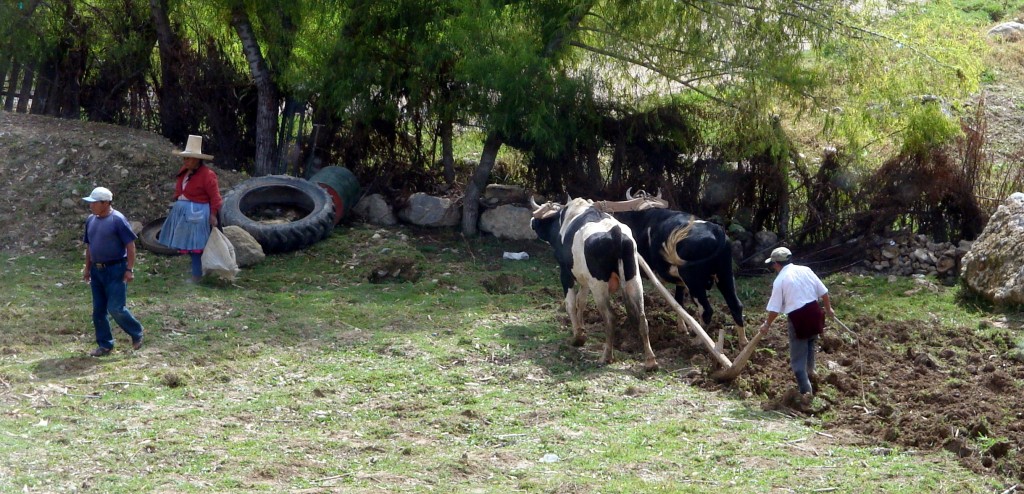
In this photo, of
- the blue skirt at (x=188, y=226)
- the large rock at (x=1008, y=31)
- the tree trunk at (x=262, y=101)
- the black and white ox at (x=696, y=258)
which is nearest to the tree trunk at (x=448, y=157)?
the tree trunk at (x=262, y=101)

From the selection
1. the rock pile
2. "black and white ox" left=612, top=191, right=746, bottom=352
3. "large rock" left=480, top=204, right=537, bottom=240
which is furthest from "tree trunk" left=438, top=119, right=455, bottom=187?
the rock pile

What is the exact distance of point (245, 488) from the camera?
20.8 ft

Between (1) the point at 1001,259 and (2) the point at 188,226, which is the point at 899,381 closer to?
(1) the point at 1001,259

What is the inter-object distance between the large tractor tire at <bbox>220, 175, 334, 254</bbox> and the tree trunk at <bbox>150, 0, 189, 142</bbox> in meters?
2.87

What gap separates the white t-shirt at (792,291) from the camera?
8.34 meters

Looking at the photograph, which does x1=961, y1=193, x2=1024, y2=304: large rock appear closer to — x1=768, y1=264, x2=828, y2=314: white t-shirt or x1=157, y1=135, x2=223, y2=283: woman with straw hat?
x1=768, y1=264, x2=828, y2=314: white t-shirt

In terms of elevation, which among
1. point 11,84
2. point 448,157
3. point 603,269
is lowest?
point 603,269

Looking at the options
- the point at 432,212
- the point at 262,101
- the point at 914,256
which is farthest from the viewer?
the point at 262,101

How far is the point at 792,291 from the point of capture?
8.35 metres

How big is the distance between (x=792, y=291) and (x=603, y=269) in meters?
1.93

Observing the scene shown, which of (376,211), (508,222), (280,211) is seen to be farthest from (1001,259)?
(280,211)

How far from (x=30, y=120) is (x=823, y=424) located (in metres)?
14.1

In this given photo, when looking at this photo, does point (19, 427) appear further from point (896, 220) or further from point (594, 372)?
point (896, 220)

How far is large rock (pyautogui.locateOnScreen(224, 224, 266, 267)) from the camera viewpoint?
1305cm
